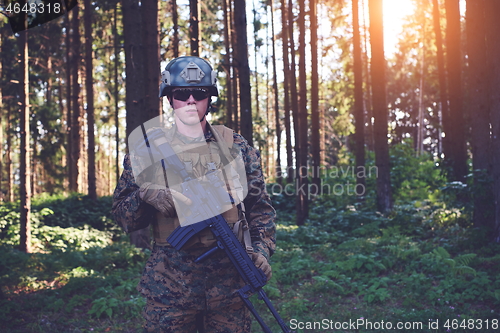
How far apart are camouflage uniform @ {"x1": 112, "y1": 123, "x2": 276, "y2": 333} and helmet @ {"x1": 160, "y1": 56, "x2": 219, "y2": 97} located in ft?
1.98

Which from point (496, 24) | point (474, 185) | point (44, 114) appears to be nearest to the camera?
point (496, 24)

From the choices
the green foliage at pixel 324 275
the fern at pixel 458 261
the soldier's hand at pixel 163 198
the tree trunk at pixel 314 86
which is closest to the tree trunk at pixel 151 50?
the green foliage at pixel 324 275

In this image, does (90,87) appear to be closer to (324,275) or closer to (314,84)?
(314,84)

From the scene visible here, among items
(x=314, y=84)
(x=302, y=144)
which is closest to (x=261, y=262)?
(x=302, y=144)

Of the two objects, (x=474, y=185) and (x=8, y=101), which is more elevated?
(x=8, y=101)

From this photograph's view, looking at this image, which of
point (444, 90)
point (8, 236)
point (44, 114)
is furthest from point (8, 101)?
point (444, 90)

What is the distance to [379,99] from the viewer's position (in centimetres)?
1386

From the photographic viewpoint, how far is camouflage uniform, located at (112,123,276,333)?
110 inches

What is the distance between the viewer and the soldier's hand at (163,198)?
8.92 feet

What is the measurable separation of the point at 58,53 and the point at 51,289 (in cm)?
1787

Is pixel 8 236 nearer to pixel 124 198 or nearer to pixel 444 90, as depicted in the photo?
pixel 124 198

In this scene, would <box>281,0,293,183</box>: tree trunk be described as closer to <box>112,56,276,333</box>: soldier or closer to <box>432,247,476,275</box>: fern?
<box>432,247,476,275</box>: fern

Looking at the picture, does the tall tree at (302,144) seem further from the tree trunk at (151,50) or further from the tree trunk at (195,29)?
the tree trunk at (151,50)

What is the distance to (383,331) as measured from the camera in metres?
5.68
